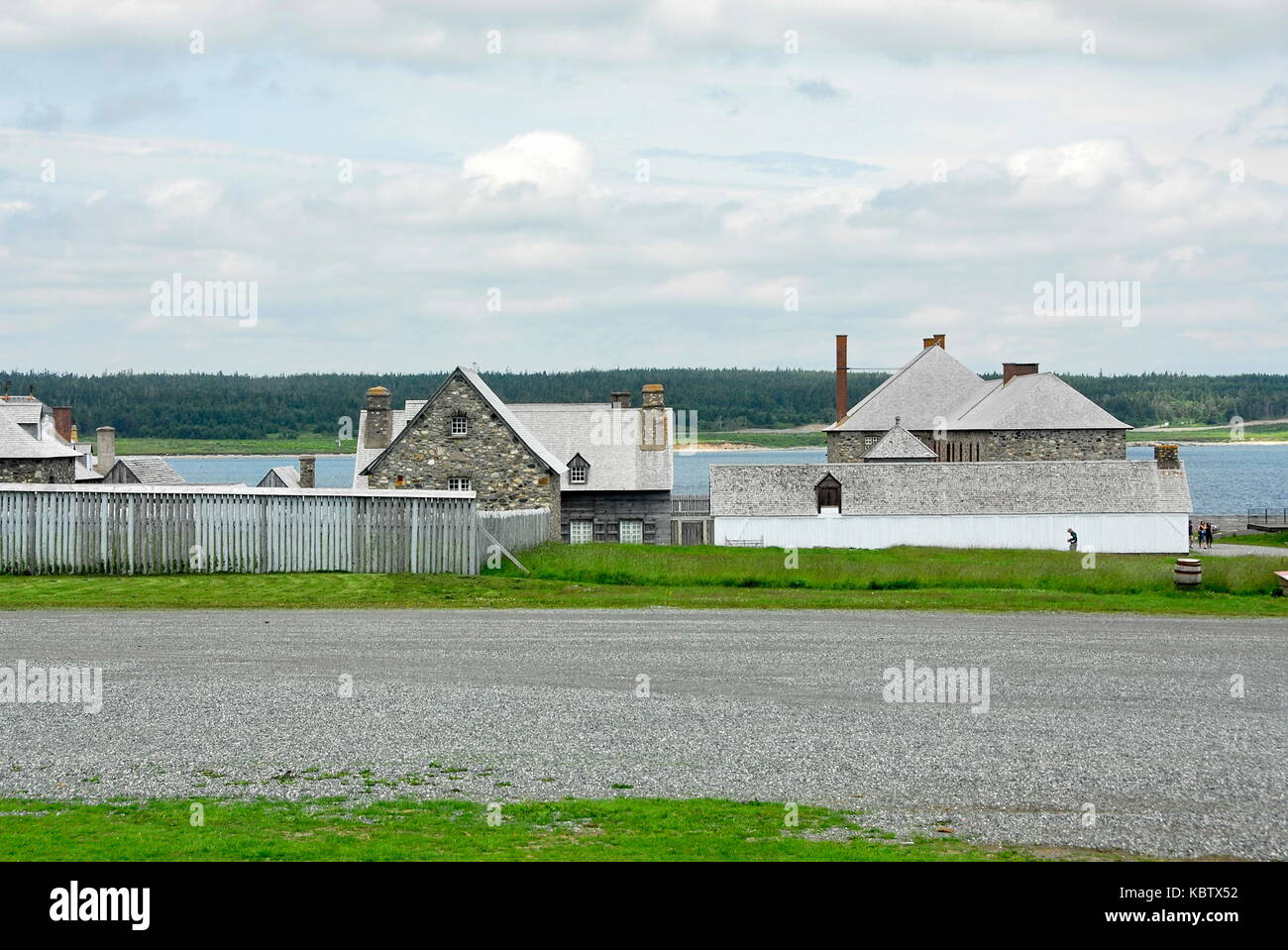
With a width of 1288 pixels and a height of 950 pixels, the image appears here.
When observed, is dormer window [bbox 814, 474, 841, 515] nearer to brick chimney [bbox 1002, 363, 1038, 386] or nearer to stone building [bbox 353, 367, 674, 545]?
stone building [bbox 353, 367, 674, 545]

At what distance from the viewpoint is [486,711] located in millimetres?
15266

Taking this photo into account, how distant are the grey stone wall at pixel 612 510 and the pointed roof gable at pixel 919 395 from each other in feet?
98.6

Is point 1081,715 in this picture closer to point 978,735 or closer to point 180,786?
point 978,735

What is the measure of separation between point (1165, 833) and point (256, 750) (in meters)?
8.67

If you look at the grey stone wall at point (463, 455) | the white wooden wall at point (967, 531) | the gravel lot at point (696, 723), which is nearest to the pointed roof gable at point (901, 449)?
the white wooden wall at point (967, 531)

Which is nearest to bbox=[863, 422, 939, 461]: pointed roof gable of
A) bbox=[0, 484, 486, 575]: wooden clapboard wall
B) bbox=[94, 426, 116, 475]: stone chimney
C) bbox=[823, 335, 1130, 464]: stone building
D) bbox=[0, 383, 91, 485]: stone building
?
bbox=[823, 335, 1130, 464]: stone building

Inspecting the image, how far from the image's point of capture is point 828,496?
60781mm

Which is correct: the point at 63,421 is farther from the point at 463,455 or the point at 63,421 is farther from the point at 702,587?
the point at 702,587

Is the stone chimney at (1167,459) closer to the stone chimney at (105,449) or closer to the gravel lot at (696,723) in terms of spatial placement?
the gravel lot at (696,723)

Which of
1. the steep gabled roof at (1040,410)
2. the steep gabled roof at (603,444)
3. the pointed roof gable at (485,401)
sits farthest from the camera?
the steep gabled roof at (1040,410)

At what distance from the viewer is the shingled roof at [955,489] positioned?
6100 centimetres

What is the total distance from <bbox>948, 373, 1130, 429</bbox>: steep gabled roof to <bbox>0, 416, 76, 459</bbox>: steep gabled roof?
168 ft

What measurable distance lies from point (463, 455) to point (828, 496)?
21.8 metres

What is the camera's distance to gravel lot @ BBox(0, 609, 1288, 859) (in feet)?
37.7
